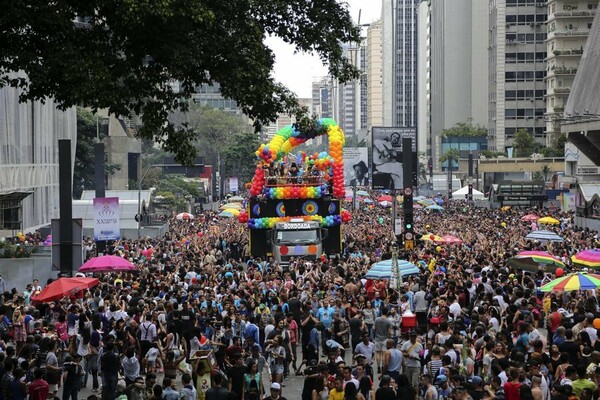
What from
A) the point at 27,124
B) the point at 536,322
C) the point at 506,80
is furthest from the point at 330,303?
the point at 506,80

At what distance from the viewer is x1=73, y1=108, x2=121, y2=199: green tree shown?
79125mm

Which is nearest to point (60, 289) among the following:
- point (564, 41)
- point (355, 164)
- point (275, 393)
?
point (275, 393)

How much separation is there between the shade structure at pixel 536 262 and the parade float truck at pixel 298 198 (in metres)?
14.5

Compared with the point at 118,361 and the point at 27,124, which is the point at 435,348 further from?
the point at 27,124

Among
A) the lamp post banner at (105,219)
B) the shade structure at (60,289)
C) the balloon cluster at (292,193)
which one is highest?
the balloon cluster at (292,193)

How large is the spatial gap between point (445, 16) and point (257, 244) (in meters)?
118

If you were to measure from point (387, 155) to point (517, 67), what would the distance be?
7241 centimetres

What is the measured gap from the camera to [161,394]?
14281 mm

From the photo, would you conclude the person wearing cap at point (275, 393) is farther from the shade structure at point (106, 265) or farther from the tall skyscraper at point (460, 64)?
the tall skyscraper at point (460, 64)

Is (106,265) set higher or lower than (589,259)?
lower

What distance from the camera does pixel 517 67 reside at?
5089 inches

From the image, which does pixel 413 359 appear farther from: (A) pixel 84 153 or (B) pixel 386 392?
(A) pixel 84 153

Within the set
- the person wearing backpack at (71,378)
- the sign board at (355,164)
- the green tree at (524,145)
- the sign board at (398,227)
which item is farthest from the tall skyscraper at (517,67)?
the person wearing backpack at (71,378)

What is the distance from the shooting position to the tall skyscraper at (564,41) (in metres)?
100
